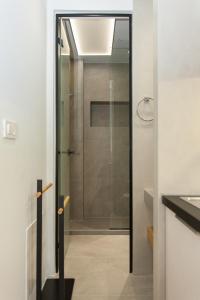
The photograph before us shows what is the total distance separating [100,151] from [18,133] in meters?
2.69

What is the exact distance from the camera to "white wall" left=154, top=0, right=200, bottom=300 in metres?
1.66

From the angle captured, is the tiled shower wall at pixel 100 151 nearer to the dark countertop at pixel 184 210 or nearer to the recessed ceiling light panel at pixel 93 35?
the recessed ceiling light panel at pixel 93 35

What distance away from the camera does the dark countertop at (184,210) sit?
3.68ft

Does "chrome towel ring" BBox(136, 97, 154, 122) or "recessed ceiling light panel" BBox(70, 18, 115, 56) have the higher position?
"recessed ceiling light panel" BBox(70, 18, 115, 56)

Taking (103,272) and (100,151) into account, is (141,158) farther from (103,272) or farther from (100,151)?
(100,151)

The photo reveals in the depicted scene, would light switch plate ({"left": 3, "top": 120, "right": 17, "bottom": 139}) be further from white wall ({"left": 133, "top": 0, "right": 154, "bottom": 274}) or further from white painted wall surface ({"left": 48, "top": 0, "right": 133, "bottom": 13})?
white painted wall surface ({"left": 48, "top": 0, "right": 133, "bottom": 13})

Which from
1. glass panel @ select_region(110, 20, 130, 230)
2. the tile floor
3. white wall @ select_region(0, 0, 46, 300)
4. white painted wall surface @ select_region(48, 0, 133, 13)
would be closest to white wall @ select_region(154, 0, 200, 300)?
white wall @ select_region(0, 0, 46, 300)

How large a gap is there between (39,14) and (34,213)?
5.31ft

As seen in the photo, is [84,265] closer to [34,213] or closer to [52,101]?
[34,213]

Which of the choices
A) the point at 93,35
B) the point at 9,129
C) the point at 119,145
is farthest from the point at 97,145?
the point at 9,129

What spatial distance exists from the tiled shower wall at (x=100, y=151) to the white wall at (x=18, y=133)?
2.04 meters

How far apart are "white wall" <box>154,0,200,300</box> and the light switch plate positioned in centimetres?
86

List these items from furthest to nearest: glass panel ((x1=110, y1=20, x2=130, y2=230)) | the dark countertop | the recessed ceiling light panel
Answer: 1. glass panel ((x1=110, y1=20, x2=130, y2=230))
2. the recessed ceiling light panel
3. the dark countertop

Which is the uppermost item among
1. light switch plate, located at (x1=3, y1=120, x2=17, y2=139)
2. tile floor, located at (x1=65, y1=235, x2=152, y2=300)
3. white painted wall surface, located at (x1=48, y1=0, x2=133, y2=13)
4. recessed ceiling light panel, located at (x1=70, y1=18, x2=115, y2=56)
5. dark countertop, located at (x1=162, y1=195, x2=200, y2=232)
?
recessed ceiling light panel, located at (x1=70, y1=18, x2=115, y2=56)
